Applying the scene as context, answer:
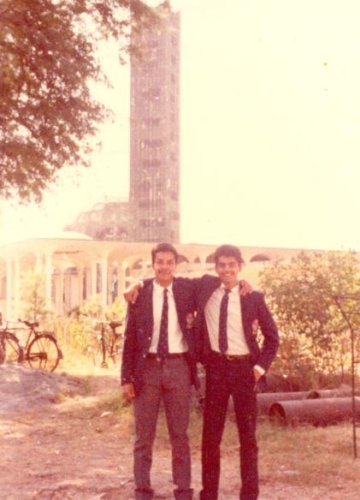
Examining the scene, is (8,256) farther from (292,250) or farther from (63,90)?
(63,90)

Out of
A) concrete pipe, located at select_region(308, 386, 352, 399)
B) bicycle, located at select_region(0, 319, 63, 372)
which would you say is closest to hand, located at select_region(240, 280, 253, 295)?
concrete pipe, located at select_region(308, 386, 352, 399)

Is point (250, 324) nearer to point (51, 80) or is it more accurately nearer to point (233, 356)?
point (233, 356)

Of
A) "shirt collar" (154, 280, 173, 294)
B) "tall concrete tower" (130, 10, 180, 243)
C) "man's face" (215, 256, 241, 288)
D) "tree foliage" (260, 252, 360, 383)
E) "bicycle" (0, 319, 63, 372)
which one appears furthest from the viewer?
"tall concrete tower" (130, 10, 180, 243)

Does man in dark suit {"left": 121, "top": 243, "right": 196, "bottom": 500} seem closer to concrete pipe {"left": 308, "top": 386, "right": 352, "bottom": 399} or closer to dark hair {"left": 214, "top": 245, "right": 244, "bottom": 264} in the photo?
dark hair {"left": 214, "top": 245, "right": 244, "bottom": 264}

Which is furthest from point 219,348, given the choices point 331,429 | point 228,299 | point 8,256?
point 8,256

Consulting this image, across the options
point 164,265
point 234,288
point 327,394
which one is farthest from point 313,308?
point 164,265

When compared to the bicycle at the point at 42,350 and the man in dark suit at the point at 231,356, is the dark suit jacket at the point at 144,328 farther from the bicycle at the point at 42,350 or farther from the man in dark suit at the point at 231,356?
the bicycle at the point at 42,350
